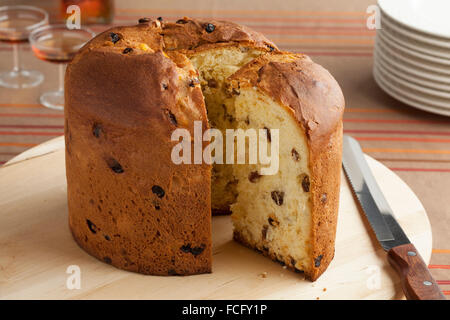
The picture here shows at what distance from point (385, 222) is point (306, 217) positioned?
41cm

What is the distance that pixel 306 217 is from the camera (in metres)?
2.36

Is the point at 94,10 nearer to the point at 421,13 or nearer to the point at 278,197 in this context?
the point at 421,13

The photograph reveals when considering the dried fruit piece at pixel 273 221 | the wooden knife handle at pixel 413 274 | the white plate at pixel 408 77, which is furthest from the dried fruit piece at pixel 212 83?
the white plate at pixel 408 77

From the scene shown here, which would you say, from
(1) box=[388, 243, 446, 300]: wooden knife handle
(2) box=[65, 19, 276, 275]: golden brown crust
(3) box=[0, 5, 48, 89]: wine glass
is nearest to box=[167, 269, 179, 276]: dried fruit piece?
(2) box=[65, 19, 276, 275]: golden brown crust

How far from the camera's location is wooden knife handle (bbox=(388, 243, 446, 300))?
2.20 meters

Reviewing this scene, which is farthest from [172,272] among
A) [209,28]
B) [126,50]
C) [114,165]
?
[209,28]

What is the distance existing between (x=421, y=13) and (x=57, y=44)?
187cm

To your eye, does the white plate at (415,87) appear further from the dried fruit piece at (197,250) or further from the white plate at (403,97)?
the dried fruit piece at (197,250)

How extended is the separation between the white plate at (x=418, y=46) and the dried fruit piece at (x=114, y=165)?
5.82 feet

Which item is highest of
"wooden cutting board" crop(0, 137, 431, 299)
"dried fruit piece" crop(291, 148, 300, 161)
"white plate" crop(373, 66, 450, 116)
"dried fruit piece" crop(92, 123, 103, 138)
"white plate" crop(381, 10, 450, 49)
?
"white plate" crop(381, 10, 450, 49)

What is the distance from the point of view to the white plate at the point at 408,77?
137 inches

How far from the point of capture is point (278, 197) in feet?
7.95

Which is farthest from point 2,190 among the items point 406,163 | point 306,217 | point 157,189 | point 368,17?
point 368,17

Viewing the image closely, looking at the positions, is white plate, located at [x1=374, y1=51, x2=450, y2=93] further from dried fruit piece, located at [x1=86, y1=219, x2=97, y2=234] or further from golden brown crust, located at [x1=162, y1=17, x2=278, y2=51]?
dried fruit piece, located at [x1=86, y1=219, x2=97, y2=234]
